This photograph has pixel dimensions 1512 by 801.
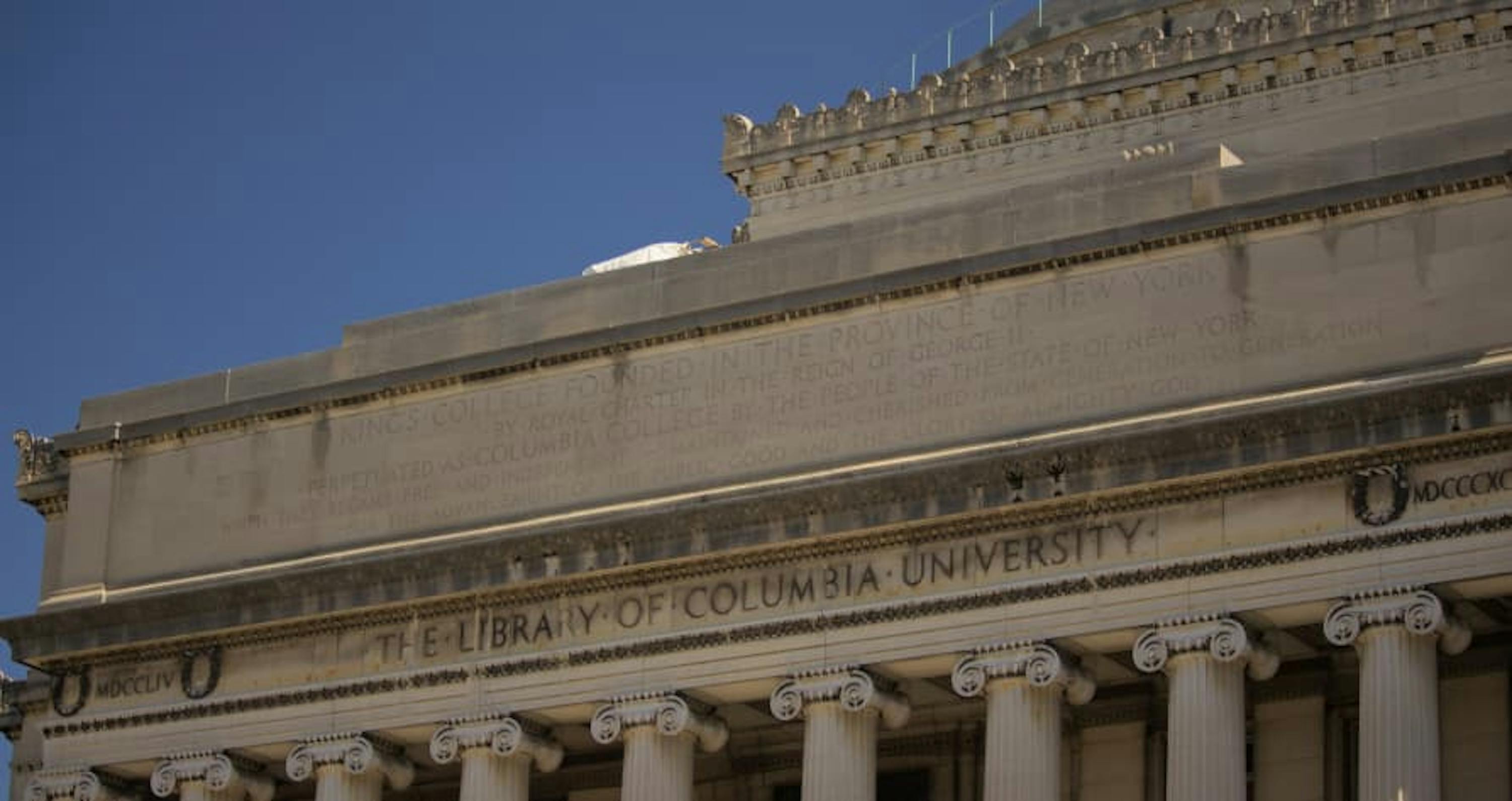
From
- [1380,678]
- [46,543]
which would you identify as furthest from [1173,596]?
[46,543]

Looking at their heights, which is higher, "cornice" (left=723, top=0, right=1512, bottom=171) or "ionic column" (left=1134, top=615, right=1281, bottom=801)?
"cornice" (left=723, top=0, right=1512, bottom=171)

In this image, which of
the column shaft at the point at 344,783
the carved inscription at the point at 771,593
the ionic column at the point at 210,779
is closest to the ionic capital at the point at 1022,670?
the carved inscription at the point at 771,593

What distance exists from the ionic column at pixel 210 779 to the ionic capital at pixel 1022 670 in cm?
1257

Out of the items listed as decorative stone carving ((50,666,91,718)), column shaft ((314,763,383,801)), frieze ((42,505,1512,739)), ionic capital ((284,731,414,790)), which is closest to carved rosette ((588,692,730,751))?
frieze ((42,505,1512,739))

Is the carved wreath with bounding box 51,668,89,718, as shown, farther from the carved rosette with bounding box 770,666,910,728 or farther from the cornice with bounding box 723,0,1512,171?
the cornice with bounding box 723,0,1512,171

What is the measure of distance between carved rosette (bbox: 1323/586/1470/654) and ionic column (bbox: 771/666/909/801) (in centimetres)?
705

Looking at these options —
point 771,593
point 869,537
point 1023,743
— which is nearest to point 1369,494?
point 1023,743

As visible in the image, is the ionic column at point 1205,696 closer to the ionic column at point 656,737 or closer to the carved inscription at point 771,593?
the carved inscription at point 771,593

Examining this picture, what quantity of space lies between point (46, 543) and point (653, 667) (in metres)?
13.7


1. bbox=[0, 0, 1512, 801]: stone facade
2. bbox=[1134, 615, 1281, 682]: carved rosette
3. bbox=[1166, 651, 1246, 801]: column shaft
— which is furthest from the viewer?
bbox=[0, 0, 1512, 801]: stone facade

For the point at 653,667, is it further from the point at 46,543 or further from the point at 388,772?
the point at 46,543

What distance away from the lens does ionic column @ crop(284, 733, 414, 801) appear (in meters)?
60.1

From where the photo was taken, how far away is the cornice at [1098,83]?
216ft

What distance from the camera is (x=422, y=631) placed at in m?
60.2
